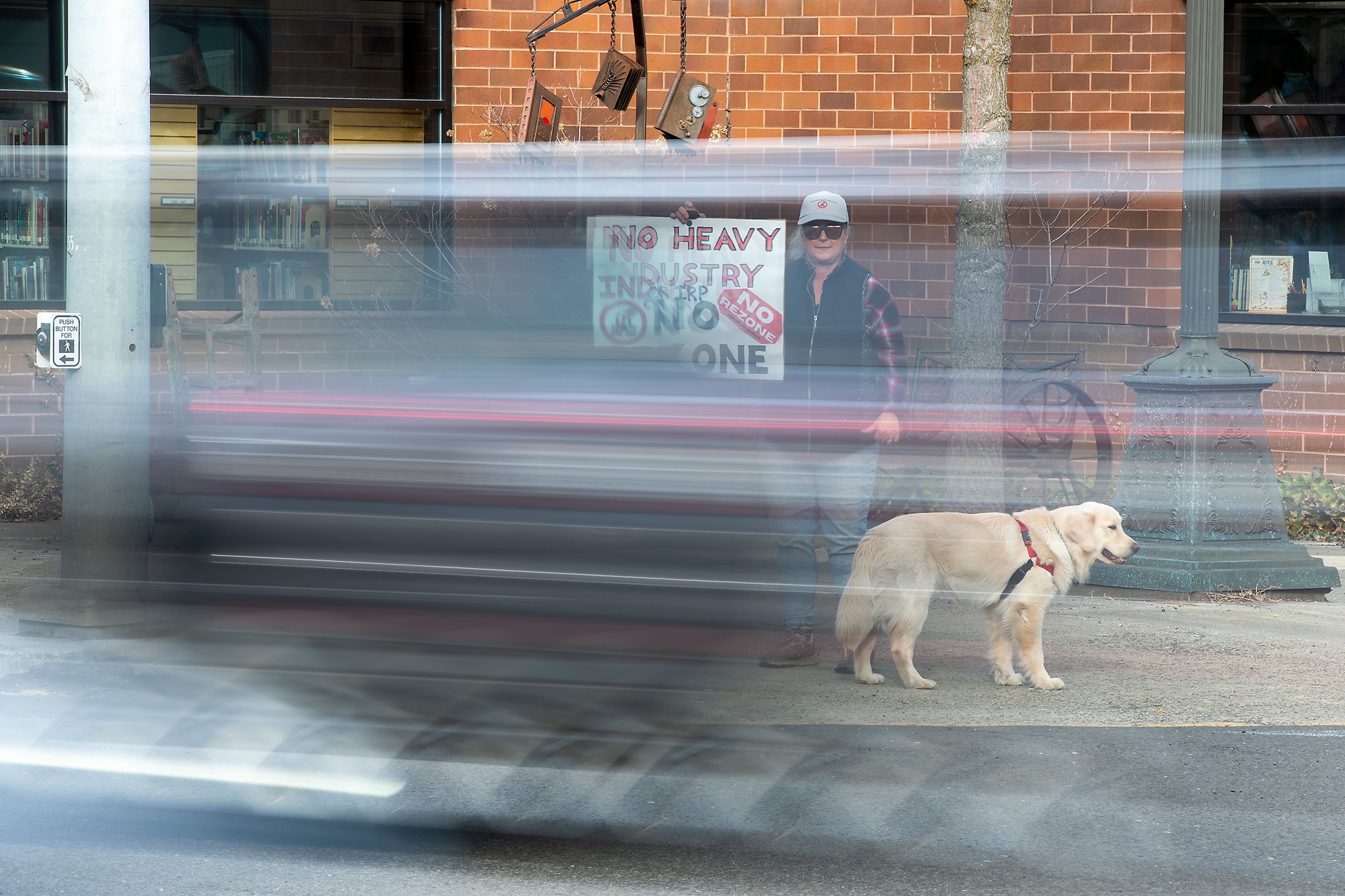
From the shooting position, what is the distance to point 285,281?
23.1ft

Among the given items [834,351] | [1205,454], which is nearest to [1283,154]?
[1205,454]

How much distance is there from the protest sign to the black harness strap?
1.22 metres

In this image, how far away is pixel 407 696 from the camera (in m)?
4.21

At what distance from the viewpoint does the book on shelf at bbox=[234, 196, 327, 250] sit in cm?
584

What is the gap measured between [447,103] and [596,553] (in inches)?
274

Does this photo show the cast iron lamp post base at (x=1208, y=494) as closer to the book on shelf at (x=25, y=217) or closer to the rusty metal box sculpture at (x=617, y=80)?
the rusty metal box sculpture at (x=617, y=80)

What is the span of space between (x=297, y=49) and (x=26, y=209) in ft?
7.28

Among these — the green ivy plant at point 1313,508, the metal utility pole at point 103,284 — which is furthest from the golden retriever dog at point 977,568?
the green ivy plant at point 1313,508

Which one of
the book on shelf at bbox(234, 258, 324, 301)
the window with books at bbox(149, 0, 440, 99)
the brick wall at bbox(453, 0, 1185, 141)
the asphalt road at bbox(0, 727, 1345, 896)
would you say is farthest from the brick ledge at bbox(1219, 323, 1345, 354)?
the book on shelf at bbox(234, 258, 324, 301)

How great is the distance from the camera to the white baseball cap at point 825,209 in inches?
225

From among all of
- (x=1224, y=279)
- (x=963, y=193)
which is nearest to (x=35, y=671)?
(x=963, y=193)

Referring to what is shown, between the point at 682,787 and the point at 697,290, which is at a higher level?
the point at 697,290

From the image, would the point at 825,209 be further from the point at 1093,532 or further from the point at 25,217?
the point at 25,217

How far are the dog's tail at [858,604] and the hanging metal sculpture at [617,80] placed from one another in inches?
197
